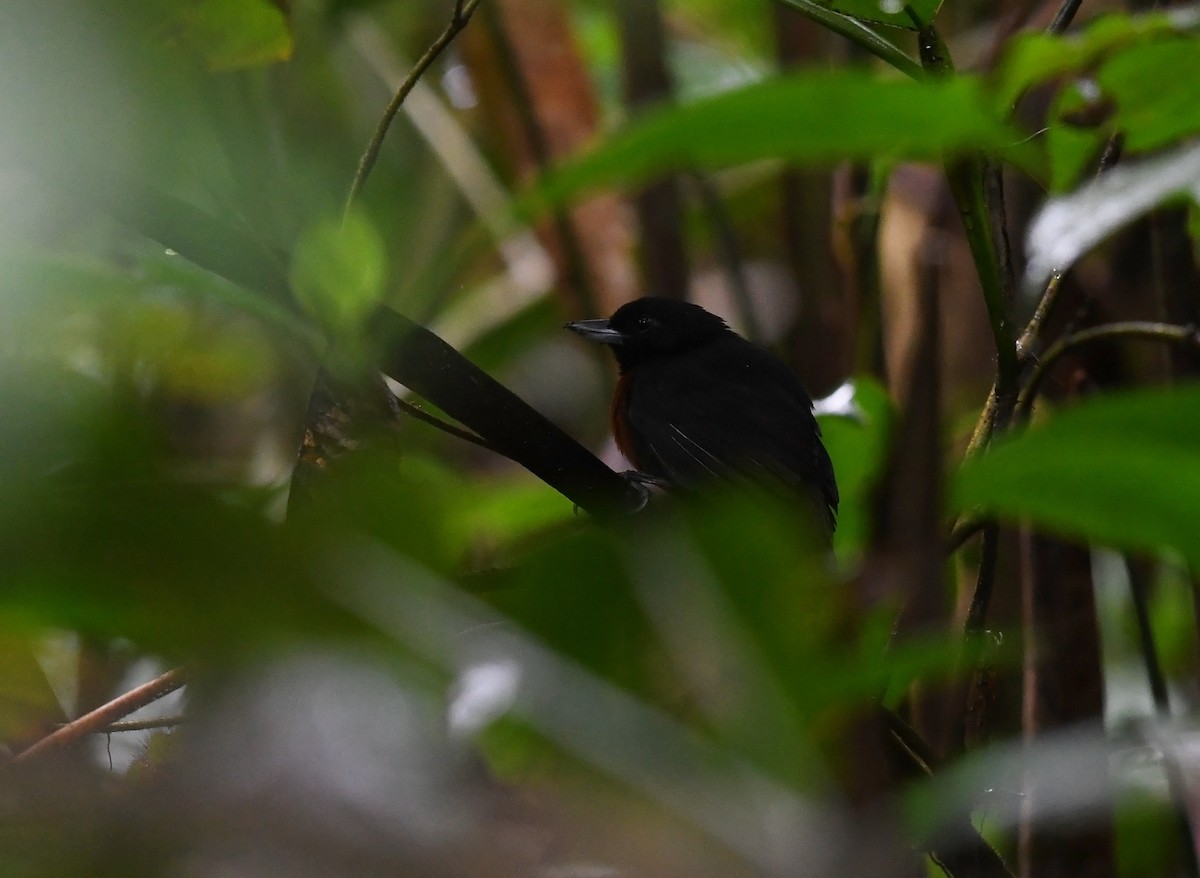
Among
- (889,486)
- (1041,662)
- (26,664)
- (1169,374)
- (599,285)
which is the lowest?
(26,664)

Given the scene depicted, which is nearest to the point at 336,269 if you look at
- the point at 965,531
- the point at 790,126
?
the point at 790,126

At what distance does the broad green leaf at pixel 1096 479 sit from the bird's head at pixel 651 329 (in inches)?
105

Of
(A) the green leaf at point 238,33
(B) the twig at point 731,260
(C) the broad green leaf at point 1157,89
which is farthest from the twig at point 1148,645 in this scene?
(B) the twig at point 731,260

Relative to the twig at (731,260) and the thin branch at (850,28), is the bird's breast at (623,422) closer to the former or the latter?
the twig at (731,260)

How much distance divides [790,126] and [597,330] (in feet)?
8.79

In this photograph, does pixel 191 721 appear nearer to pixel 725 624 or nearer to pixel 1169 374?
pixel 725 624

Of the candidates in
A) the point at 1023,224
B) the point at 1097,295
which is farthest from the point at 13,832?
the point at 1023,224

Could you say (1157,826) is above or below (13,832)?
above

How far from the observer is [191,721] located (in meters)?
0.42

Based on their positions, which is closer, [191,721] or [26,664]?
[191,721]

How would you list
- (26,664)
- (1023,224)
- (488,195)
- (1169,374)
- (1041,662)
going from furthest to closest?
(488,195)
(1023,224)
(1169,374)
(1041,662)
(26,664)

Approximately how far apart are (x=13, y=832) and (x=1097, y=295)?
82.4 inches

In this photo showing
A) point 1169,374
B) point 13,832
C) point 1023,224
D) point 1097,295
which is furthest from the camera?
point 1023,224

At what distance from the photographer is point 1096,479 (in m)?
0.49
